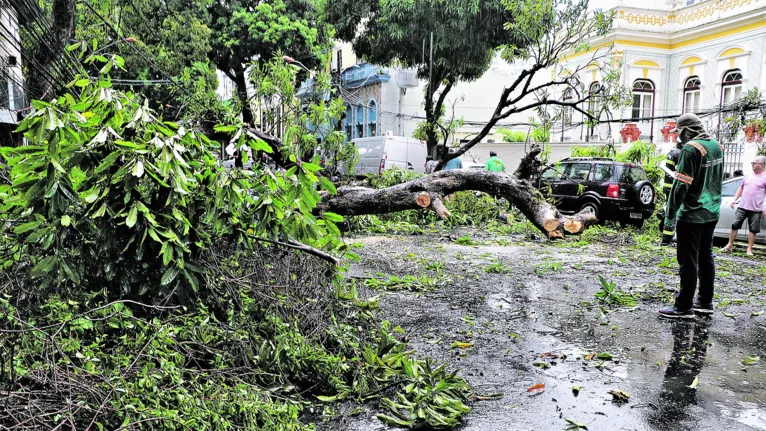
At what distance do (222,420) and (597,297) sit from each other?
4.92m

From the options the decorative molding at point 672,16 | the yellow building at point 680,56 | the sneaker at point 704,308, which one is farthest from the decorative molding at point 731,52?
the sneaker at point 704,308

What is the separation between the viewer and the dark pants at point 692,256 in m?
5.58

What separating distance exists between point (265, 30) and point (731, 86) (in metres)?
17.7

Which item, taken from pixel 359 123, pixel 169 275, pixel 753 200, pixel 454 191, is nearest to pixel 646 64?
pixel 753 200

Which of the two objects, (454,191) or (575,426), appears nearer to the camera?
(575,426)

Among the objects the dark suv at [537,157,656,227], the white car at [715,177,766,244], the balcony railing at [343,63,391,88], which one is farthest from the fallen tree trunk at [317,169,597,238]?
the balcony railing at [343,63,391,88]

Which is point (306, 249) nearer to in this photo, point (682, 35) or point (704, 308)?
point (704, 308)

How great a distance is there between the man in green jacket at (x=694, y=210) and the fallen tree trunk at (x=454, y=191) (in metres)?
0.96

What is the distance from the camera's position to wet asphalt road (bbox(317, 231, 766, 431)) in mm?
3660

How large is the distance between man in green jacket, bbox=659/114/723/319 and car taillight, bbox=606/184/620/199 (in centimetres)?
809

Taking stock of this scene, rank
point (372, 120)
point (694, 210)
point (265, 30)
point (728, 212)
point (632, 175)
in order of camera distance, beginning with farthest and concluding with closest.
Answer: point (372, 120) < point (265, 30) < point (632, 175) < point (728, 212) < point (694, 210)

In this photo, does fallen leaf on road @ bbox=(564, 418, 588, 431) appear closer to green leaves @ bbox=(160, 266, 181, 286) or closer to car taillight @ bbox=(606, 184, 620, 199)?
green leaves @ bbox=(160, 266, 181, 286)

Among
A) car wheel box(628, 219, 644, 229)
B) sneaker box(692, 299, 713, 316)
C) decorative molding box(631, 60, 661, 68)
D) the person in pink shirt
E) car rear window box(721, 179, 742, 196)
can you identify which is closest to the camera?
sneaker box(692, 299, 713, 316)

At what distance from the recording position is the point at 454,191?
7234mm
